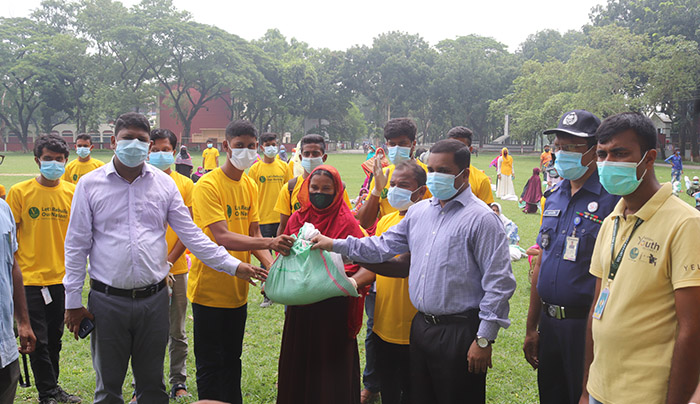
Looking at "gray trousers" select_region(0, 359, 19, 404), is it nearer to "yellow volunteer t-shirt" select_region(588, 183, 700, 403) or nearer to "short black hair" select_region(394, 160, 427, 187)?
"short black hair" select_region(394, 160, 427, 187)

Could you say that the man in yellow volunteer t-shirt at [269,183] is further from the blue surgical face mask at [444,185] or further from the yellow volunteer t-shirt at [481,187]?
the blue surgical face mask at [444,185]

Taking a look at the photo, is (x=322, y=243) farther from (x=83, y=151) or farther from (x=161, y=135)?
(x=83, y=151)

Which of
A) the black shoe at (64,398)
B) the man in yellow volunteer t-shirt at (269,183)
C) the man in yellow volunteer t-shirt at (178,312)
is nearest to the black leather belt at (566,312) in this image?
the man in yellow volunteer t-shirt at (178,312)

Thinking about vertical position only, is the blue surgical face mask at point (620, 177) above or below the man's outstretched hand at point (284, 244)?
above

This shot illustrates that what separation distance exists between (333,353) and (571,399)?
149 centimetres

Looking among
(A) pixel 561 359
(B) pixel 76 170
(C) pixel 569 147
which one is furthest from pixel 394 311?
(B) pixel 76 170

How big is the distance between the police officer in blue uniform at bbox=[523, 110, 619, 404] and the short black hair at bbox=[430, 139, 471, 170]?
636mm

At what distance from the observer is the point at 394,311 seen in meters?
3.93

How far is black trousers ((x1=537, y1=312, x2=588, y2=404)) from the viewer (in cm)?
315

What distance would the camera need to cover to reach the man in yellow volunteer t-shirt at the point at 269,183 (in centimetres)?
741

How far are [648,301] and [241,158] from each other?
309 cm

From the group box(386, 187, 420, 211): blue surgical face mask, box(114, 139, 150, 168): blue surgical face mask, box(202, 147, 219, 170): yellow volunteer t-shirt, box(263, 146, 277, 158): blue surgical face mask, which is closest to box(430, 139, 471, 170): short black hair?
box(386, 187, 420, 211): blue surgical face mask

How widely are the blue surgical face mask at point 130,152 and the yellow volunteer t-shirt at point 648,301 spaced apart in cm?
291

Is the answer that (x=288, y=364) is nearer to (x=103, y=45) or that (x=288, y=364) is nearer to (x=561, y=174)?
(x=561, y=174)
